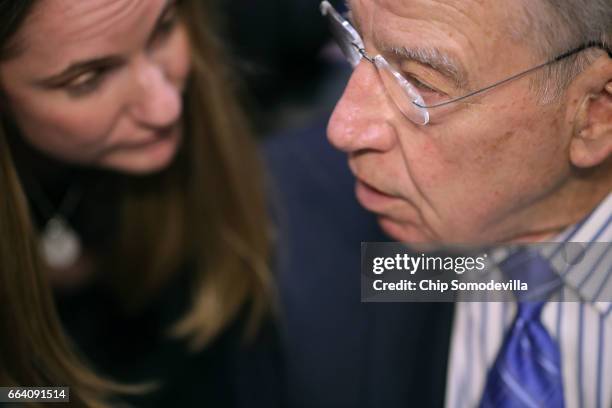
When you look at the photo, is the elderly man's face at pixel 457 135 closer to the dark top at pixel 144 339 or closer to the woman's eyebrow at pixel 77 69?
the woman's eyebrow at pixel 77 69

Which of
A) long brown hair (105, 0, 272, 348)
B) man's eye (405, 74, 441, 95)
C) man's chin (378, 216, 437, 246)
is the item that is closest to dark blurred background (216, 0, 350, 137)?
long brown hair (105, 0, 272, 348)

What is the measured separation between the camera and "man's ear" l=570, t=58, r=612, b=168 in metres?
1.09

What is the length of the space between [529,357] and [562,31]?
1.92ft

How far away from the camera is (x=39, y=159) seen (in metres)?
1.79

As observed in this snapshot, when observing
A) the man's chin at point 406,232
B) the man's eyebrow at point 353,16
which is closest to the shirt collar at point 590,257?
the man's chin at point 406,232

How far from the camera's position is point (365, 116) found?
119cm

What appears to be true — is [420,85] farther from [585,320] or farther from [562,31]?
[585,320]

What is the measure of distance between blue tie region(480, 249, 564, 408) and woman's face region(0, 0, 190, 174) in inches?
30.7

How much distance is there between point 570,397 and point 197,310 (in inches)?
38.8

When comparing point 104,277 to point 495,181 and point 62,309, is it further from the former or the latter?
point 495,181

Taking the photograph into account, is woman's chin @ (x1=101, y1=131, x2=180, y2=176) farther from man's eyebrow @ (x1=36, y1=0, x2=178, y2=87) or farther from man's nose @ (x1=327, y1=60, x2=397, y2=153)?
man's nose @ (x1=327, y1=60, x2=397, y2=153)

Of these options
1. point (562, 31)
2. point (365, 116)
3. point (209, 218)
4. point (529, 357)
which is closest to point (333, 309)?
point (209, 218)

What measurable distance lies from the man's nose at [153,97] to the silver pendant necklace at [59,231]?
0.57 m

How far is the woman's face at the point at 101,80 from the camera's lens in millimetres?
1234
